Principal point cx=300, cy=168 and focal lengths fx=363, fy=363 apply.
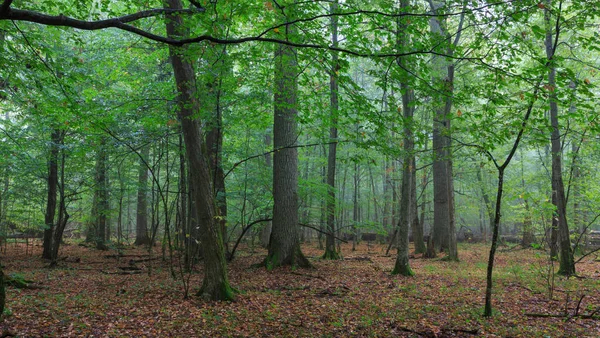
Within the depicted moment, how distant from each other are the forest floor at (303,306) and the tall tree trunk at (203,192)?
0.43 meters

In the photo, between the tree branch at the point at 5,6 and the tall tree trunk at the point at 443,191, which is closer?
the tree branch at the point at 5,6

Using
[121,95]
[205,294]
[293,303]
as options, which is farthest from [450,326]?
[121,95]

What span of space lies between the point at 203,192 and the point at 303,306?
9.02ft

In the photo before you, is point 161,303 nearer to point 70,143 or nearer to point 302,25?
point 302,25

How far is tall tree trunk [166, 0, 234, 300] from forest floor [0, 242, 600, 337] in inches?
16.8

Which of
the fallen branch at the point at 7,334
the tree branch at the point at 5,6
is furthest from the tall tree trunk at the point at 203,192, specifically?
the tree branch at the point at 5,6

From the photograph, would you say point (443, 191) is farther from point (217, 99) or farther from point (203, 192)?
point (203, 192)

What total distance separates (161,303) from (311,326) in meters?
2.81

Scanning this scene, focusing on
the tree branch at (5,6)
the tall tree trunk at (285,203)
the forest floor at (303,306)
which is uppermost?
the tree branch at (5,6)

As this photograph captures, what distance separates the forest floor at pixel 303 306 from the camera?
5184mm

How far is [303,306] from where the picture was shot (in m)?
6.60

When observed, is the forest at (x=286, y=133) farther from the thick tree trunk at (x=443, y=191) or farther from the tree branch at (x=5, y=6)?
the thick tree trunk at (x=443, y=191)

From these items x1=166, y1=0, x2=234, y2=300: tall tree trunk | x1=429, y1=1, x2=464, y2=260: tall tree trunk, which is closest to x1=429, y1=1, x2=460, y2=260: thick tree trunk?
x1=429, y1=1, x2=464, y2=260: tall tree trunk

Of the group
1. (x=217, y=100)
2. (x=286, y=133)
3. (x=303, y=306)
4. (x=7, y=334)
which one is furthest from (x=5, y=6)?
(x=286, y=133)
